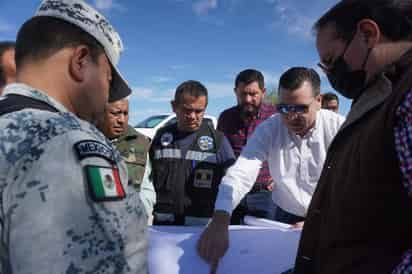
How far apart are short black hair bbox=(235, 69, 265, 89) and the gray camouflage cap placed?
2.76 metres

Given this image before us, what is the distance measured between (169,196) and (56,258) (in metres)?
2.07

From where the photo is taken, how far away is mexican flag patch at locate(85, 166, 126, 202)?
0.70 m

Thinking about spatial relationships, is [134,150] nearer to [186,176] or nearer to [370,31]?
[186,176]

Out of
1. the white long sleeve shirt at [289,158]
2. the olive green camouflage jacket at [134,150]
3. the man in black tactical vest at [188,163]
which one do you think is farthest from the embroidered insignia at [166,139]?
the white long sleeve shirt at [289,158]

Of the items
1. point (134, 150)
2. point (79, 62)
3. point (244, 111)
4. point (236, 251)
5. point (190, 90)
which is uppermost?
point (190, 90)

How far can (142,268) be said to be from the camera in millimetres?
810

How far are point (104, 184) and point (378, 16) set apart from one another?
103 cm

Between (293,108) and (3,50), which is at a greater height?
(3,50)

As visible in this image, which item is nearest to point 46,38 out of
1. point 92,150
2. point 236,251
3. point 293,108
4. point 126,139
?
point 92,150

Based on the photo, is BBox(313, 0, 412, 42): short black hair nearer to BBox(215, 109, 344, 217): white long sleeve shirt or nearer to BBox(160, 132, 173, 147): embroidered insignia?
BBox(215, 109, 344, 217): white long sleeve shirt

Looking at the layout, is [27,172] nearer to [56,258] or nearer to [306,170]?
[56,258]

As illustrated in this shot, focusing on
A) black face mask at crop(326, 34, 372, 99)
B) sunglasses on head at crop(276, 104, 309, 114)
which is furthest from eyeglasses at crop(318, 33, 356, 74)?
sunglasses on head at crop(276, 104, 309, 114)

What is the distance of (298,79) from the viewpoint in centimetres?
224

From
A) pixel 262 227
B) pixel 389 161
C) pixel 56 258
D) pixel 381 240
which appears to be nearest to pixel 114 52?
pixel 56 258
